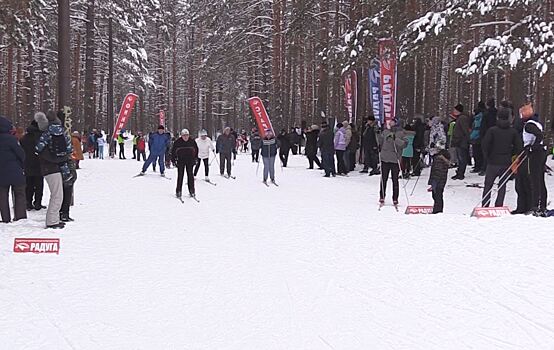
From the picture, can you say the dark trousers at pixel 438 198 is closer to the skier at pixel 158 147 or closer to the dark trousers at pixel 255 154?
the skier at pixel 158 147

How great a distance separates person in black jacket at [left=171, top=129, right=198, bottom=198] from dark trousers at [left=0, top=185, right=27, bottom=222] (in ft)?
15.1

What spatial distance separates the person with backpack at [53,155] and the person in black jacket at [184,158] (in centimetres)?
484

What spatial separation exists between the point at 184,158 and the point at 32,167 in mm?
4254

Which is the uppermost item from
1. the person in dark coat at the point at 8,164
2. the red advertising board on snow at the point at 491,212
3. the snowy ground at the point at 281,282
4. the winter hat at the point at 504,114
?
the winter hat at the point at 504,114

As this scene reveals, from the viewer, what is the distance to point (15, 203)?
10.1m

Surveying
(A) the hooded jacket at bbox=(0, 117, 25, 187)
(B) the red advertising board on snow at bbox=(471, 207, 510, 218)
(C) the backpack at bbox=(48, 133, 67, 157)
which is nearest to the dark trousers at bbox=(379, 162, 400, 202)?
(B) the red advertising board on snow at bbox=(471, 207, 510, 218)

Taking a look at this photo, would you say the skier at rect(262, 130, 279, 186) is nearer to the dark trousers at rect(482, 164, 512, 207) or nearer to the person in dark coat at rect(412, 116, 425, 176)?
the person in dark coat at rect(412, 116, 425, 176)

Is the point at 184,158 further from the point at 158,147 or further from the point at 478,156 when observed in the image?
the point at 478,156

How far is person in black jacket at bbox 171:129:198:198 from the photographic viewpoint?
1438cm

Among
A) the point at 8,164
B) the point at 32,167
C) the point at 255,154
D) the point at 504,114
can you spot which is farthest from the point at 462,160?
the point at 255,154

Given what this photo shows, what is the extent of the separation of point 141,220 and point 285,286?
5.02m

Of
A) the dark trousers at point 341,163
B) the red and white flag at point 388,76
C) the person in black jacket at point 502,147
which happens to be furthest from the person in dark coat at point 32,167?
the dark trousers at point 341,163

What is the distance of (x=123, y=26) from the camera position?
1255 inches

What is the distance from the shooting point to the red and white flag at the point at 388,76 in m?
17.4
